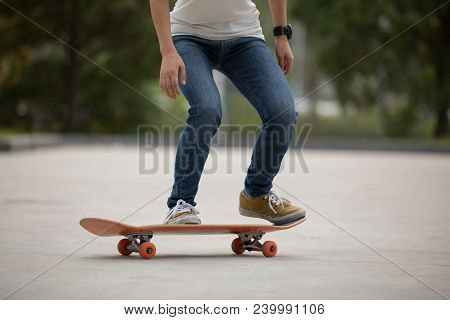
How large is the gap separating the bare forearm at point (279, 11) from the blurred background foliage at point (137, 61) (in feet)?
68.2

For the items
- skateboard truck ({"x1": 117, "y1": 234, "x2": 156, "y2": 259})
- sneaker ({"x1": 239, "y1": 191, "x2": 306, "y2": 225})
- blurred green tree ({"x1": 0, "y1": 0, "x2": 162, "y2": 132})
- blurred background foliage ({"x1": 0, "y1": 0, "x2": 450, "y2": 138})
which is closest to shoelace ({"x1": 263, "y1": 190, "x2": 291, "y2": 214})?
sneaker ({"x1": 239, "y1": 191, "x2": 306, "y2": 225})

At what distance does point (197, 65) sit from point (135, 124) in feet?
87.8

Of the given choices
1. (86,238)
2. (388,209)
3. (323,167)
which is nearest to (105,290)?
(86,238)

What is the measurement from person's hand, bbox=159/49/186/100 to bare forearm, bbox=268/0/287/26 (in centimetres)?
82

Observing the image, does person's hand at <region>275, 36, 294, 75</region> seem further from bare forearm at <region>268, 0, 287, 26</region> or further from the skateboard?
the skateboard

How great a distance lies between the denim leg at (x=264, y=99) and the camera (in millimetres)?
5027

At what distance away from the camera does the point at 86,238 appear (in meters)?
5.91

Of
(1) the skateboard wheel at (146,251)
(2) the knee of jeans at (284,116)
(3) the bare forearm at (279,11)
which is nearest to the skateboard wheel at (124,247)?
(1) the skateboard wheel at (146,251)

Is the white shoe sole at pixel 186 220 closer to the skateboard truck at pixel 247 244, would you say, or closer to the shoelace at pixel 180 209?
the shoelace at pixel 180 209

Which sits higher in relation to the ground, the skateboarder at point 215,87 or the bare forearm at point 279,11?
the bare forearm at point 279,11

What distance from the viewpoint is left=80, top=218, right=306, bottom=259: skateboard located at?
4.75m

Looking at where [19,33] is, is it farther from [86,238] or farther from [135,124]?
[86,238]

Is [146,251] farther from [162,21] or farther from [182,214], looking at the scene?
[162,21]

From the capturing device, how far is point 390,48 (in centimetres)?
2780
